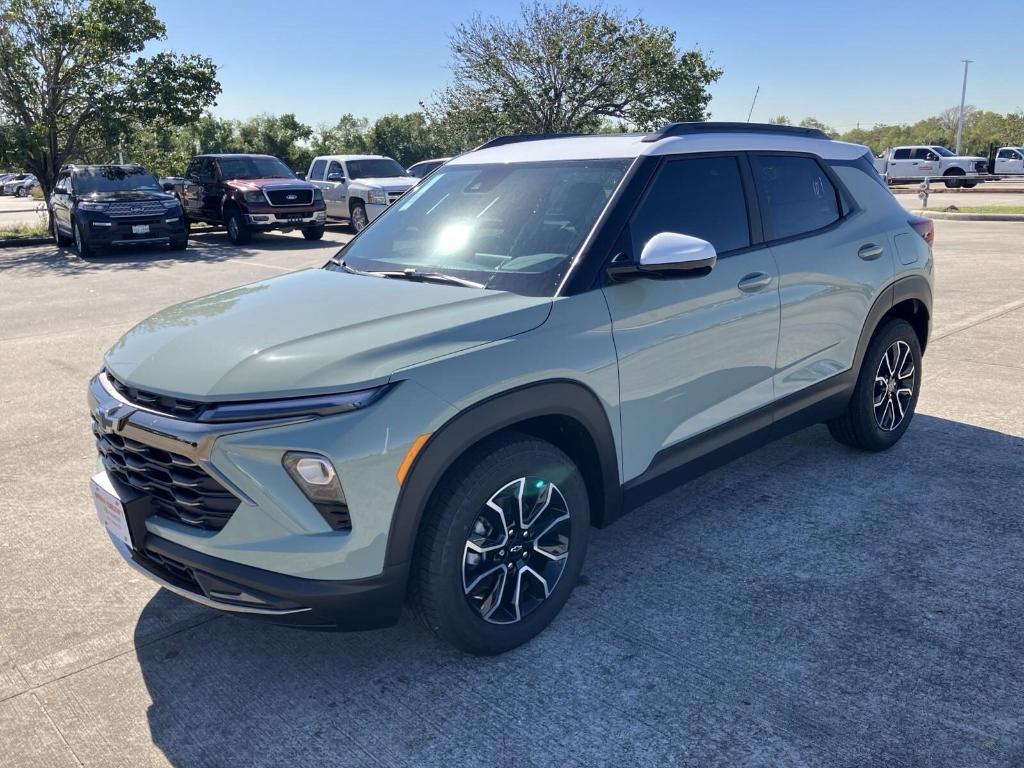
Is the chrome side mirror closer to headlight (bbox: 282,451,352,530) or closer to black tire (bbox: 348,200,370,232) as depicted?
headlight (bbox: 282,451,352,530)

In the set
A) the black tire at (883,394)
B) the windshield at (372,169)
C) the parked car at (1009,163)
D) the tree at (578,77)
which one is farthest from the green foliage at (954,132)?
the black tire at (883,394)

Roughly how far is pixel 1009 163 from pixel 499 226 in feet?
157

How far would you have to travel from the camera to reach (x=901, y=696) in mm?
2783

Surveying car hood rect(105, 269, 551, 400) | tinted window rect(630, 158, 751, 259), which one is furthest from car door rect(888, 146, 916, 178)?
car hood rect(105, 269, 551, 400)

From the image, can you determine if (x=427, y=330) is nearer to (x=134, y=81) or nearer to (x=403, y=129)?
(x=134, y=81)

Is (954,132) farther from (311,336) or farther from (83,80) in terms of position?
(311,336)

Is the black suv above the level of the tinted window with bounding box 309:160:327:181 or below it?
below

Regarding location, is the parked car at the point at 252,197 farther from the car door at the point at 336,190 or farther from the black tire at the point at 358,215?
the car door at the point at 336,190

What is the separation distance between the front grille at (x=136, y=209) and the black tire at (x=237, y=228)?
1705 millimetres

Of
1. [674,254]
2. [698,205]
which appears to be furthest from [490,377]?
[698,205]

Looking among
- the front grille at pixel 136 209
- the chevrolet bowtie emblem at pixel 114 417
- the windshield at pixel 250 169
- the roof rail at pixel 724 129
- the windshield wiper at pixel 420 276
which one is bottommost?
the chevrolet bowtie emblem at pixel 114 417

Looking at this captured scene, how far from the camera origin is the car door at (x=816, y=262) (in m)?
4.05

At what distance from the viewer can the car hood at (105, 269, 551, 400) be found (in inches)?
104

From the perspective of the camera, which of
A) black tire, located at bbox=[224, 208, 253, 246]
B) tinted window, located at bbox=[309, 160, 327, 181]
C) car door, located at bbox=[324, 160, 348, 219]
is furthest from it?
tinted window, located at bbox=[309, 160, 327, 181]
